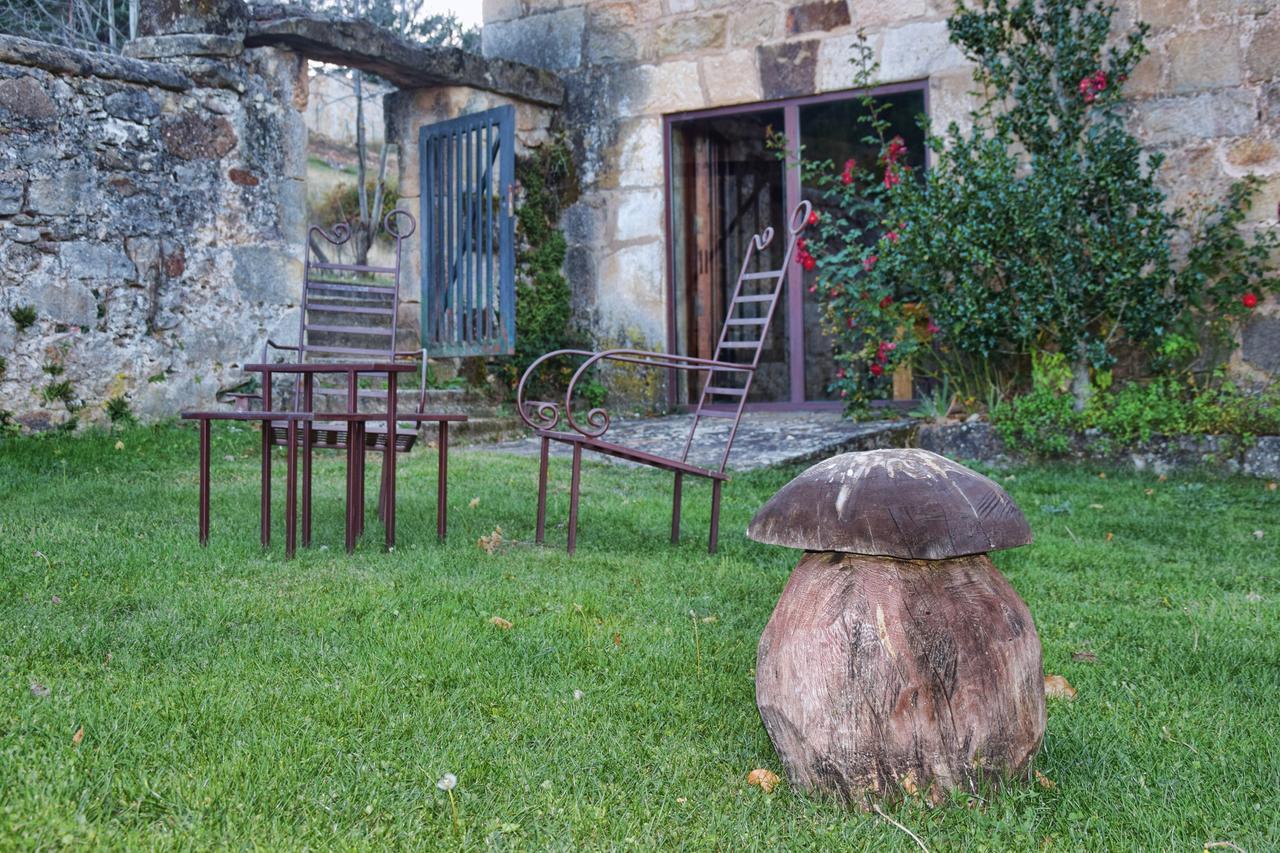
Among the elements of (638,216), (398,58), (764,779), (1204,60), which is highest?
(398,58)

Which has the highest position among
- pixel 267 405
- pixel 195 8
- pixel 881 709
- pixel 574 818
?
pixel 195 8

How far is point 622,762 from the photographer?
A: 2088 mm

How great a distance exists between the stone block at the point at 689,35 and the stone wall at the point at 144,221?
2.57m

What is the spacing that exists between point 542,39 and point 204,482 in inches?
230

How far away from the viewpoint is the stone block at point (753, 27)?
24.8ft

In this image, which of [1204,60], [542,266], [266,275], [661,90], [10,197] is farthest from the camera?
[542,266]

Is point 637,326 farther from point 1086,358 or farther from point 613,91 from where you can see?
point 1086,358

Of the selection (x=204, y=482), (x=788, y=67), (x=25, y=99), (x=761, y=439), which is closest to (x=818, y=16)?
(x=788, y=67)

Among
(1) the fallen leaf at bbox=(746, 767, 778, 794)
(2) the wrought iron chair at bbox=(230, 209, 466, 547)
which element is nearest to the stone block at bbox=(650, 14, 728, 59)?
(2) the wrought iron chair at bbox=(230, 209, 466, 547)

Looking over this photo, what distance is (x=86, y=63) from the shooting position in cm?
584

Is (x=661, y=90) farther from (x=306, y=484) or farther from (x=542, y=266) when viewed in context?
(x=306, y=484)

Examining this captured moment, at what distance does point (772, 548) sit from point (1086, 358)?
10.2 ft

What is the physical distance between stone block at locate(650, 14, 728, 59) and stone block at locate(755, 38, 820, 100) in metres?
0.33

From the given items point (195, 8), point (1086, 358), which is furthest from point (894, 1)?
point (195, 8)
